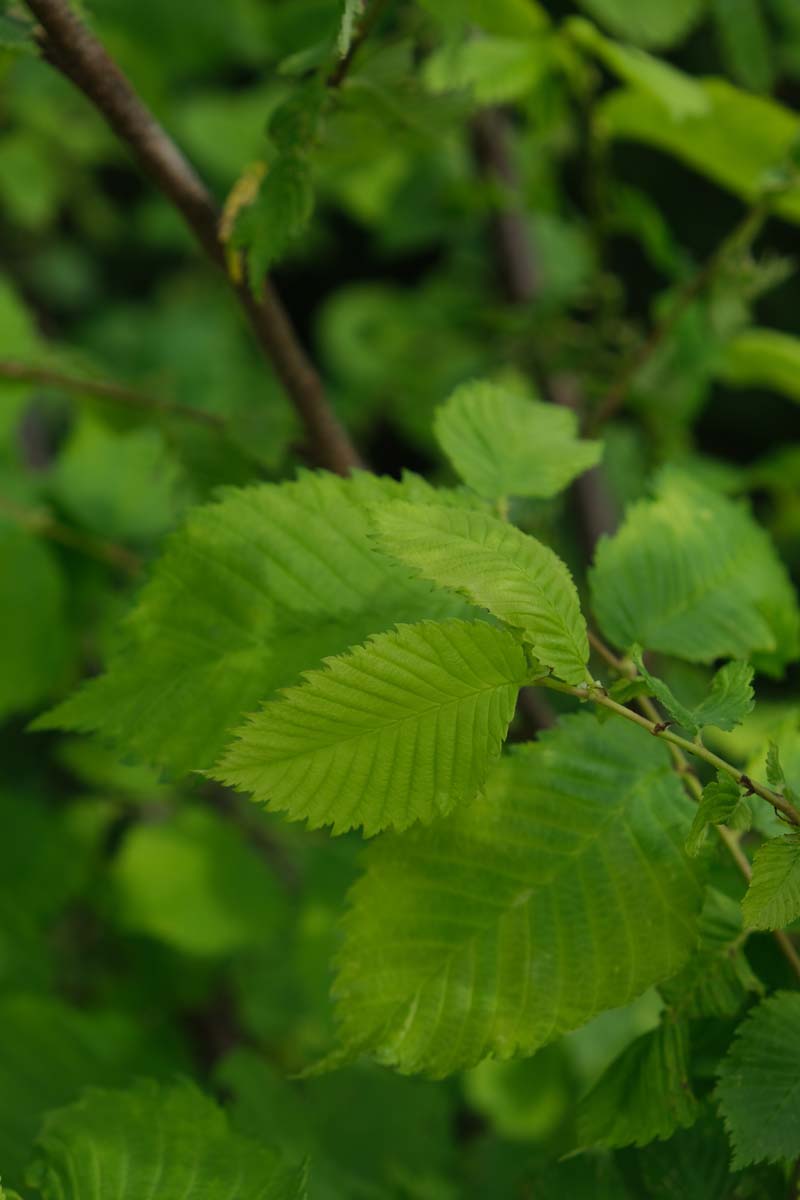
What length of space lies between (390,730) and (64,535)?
2.50 feet

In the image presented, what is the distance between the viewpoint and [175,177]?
75cm

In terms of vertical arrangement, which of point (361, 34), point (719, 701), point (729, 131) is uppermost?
point (361, 34)

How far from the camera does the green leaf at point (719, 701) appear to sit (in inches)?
20.7

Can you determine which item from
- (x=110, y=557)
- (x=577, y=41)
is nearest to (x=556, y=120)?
(x=577, y=41)

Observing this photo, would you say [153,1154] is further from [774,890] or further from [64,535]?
[64,535]

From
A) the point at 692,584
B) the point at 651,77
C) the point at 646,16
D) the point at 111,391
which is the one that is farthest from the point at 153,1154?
the point at 646,16

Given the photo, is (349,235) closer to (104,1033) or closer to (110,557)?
(110,557)

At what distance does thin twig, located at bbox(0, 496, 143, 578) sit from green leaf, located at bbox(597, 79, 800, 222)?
0.69m

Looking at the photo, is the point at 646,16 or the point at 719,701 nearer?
the point at 719,701

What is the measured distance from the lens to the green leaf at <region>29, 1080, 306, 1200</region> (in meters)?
0.61

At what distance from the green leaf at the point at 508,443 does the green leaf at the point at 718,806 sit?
26cm

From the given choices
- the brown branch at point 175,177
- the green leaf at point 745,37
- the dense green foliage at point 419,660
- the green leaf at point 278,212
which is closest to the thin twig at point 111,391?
the dense green foliage at point 419,660

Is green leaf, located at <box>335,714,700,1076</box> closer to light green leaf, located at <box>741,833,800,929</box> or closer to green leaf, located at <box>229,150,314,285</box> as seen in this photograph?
light green leaf, located at <box>741,833,800,929</box>

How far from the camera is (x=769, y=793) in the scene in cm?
52
